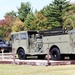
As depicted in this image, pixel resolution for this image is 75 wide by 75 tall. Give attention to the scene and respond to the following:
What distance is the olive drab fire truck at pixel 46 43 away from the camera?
18.2 metres

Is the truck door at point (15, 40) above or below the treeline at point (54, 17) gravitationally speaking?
below

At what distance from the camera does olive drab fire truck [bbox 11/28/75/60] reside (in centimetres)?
1823

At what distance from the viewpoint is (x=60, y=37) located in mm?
18750

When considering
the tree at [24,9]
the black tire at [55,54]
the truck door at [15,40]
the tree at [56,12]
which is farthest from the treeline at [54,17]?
the black tire at [55,54]

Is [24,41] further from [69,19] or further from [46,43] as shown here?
[69,19]

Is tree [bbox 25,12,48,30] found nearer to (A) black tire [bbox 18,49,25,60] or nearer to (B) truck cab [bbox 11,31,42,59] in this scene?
(B) truck cab [bbox 11,31,42,59]

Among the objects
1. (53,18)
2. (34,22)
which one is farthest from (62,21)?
(34,22)

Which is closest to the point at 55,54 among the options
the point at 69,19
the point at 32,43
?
the point at 32,43

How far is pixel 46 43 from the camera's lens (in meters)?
19.7

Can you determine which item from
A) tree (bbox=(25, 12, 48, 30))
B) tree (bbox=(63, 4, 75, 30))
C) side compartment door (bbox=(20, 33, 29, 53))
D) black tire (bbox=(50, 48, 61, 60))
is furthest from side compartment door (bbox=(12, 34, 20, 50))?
tree (bbox=(25, 12, 48, 30))

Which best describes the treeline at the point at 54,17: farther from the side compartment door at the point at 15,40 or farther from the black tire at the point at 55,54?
the black tire at the point at 55,54

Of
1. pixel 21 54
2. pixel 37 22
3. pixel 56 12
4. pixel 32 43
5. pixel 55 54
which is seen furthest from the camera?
pixel 37 22

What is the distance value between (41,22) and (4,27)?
19037 mm

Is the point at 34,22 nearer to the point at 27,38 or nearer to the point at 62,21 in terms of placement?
the point at 62,21
